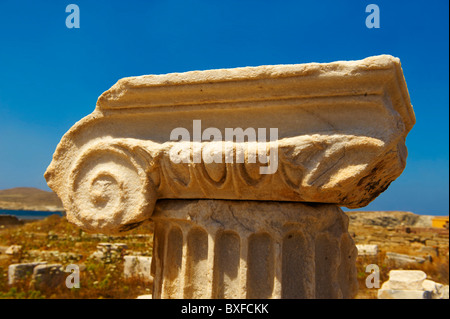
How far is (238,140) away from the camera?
1.81 m

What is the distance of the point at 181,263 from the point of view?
6.45 feet

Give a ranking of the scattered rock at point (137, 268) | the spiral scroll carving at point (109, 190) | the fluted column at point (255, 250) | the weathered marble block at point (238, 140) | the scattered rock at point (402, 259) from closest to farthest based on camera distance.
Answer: the weathered marble block at point (238, 140) → the fluted column at point (255, 250) → the spiral scroll carving at point (109, 190) → the scattered rock at point (137, 268) → the scattered rock at point (402, 259)

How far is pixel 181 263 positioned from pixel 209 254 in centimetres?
23

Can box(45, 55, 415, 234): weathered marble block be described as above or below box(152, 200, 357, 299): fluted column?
above

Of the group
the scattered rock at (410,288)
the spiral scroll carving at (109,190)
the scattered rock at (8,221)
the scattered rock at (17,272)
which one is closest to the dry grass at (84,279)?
the scattered rock at (17,272)

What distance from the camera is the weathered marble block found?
165 cm

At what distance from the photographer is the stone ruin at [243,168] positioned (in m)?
1.66

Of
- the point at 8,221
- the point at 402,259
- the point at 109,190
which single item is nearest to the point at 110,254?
the point at 109,190

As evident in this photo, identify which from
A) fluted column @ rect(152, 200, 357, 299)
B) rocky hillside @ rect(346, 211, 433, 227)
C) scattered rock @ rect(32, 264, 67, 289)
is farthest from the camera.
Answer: rocky hillside @ rect(346, 211, 433, 227)

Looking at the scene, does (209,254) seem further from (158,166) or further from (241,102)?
(241,102)

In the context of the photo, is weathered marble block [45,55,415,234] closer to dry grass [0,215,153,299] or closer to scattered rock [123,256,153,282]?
dry grass [0,215,153,299]

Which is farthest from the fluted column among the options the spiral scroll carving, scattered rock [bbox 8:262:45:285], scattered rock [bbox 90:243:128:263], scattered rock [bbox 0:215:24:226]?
scattered rock [bbox 0:215:24:226]

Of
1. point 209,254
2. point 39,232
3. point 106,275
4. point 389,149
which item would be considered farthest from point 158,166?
point 39,232

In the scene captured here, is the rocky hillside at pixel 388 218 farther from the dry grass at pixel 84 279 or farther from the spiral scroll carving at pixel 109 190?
the spiral scroll carving at pixel 109 190
